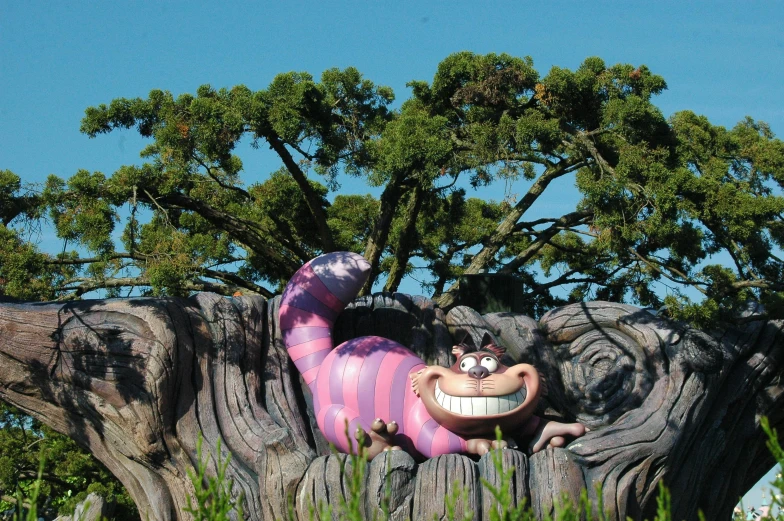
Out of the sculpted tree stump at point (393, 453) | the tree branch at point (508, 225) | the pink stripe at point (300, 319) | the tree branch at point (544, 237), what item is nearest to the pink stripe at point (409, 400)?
the sculpted tree stump at point (393, 453)

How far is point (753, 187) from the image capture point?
11.3 metres

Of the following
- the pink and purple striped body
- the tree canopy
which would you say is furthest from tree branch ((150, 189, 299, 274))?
the pink and purple striped body

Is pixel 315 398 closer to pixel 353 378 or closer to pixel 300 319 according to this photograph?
pixel 353 378

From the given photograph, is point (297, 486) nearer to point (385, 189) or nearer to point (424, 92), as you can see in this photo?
point (385, 189)

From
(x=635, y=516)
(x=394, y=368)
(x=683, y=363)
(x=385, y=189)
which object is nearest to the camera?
(x=635, y=516)

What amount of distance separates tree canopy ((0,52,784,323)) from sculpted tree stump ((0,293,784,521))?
2.22 feet

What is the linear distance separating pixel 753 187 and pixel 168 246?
6714 mm

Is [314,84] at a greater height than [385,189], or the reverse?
[314,84]

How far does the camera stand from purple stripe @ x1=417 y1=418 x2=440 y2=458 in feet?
24.0

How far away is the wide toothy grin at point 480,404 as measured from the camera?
7148 mm

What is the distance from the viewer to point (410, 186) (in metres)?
A: 11.2

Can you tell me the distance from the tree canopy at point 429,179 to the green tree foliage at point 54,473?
2.18 m

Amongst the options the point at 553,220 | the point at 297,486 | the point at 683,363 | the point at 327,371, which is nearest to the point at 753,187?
the point at 553,220

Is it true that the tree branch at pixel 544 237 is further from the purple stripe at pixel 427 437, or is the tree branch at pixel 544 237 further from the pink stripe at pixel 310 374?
the purple stripe at pixel 427 437
